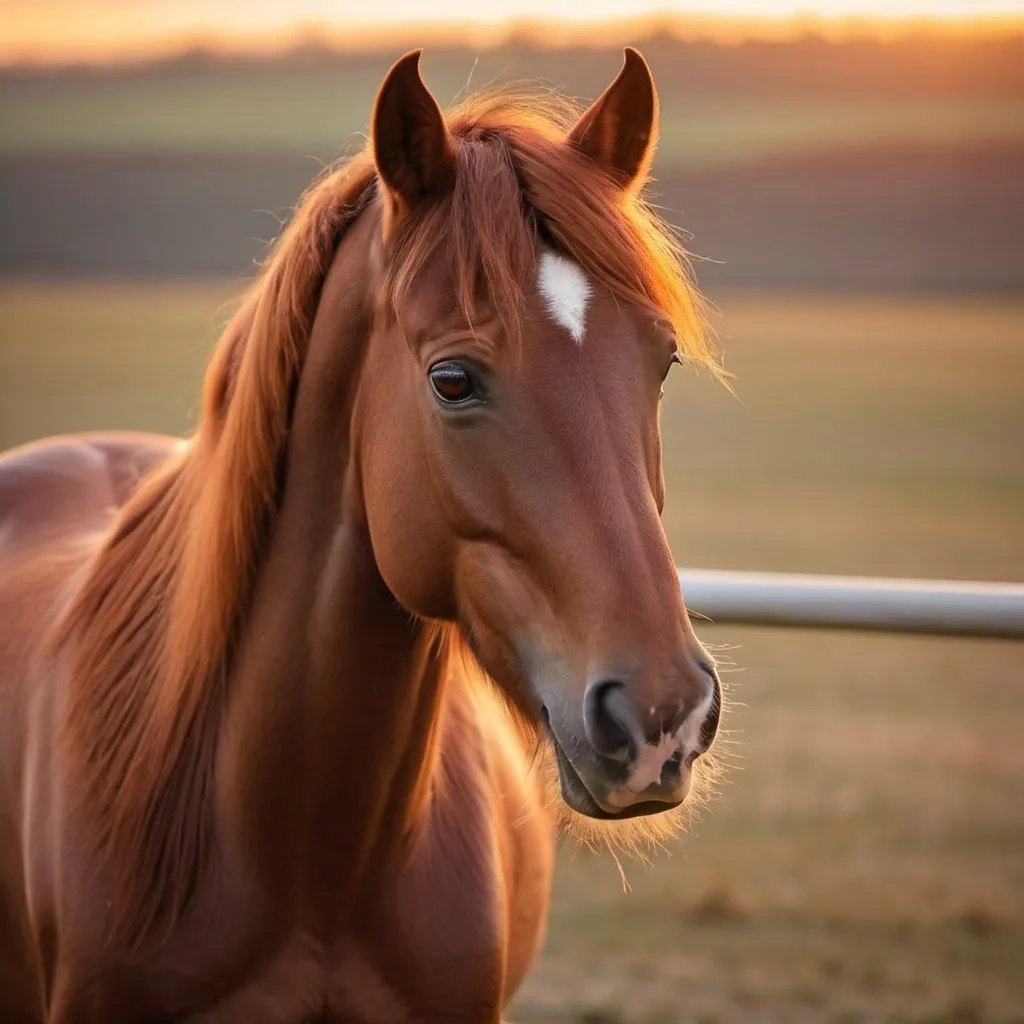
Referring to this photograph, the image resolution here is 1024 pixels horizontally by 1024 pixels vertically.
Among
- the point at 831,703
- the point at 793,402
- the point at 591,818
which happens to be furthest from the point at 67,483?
the point at 793,402

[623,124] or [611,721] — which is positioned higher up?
[623,124]

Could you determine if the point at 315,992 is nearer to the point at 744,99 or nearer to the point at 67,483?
the point at 67,483

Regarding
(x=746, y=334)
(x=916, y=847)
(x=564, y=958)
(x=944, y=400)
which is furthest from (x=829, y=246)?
(x=564, y=958)

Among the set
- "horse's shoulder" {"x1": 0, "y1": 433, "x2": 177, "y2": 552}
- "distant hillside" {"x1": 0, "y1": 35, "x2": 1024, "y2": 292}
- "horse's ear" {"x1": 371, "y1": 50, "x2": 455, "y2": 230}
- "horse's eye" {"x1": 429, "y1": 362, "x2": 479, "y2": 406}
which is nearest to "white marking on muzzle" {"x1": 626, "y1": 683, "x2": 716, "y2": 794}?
"horse's eye" {"x1": 429, "y1": 362, "x2": 479, "y2": 406}

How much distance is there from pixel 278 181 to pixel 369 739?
14696 mm

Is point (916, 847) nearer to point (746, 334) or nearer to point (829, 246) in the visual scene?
point (829, 246)

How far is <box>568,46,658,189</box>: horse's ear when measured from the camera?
1907 millimetres

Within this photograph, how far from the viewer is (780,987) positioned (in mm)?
3760

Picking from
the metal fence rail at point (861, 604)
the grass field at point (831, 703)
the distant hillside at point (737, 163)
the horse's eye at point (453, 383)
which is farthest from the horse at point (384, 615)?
the distant hillside at point (737, 163)

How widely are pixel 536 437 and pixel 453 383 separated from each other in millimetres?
132

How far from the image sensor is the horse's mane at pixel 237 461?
1714 mm

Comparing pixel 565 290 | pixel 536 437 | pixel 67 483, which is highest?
pixel 565 290

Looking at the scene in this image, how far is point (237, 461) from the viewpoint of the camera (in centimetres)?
188

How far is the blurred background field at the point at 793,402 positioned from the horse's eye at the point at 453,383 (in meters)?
0.52
